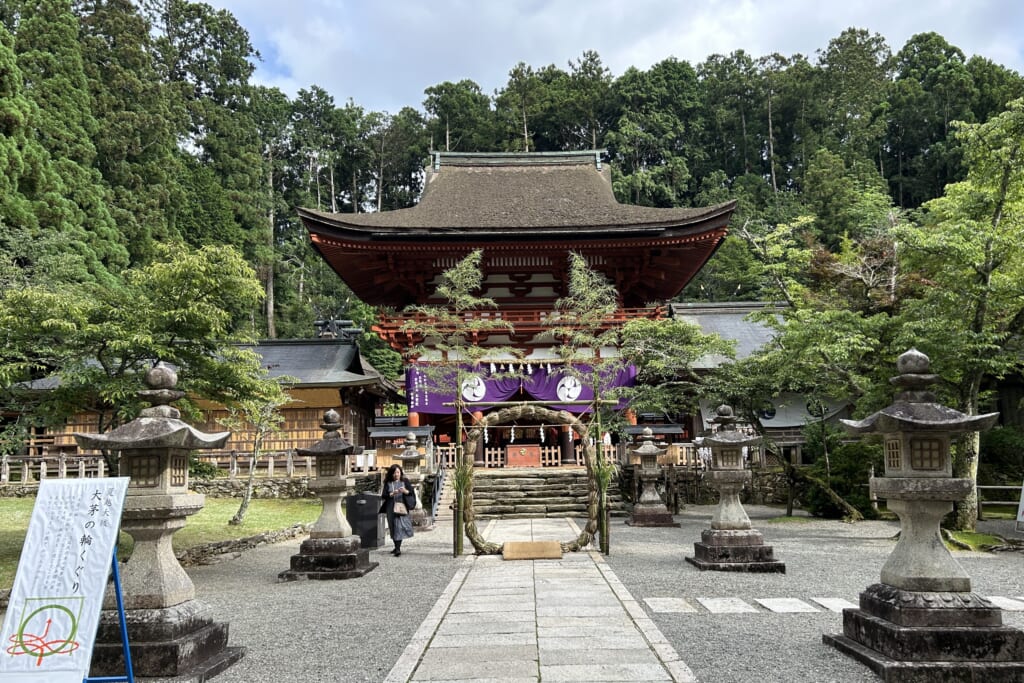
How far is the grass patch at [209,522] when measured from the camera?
9883 mm

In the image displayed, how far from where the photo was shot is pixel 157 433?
508 centimetres

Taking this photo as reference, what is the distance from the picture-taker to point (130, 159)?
3231 cm

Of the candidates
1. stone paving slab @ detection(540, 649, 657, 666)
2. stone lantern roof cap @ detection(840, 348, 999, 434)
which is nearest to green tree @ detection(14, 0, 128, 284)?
stone paving slab @ detection(540, 649, 657, 666)

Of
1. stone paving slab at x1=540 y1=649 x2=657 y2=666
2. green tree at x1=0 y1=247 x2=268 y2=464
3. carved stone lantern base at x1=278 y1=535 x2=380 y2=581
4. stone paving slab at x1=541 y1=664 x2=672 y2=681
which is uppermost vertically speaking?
green tree at x1=0 y1=247 x2=268 y2=464

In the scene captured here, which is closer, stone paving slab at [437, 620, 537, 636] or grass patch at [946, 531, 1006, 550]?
stone paving slab at [437, 620, 537, 636]

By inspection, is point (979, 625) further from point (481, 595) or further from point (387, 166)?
point (387, 166)

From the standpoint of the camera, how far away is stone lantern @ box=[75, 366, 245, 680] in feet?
15.1

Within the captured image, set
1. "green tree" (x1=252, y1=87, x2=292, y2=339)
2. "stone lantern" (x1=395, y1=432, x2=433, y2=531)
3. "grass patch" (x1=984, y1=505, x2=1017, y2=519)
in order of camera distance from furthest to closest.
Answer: "green tree" (x1=252, y1=87, x2=292, y2=339), "stone lantern" (x1=395, y1=432, x2=433, y2=531), "grass patch" (x1=984, y1=505, x2=1017, y2=519)

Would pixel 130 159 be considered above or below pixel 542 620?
above

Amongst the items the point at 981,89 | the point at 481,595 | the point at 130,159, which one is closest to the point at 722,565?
the point at 481,595

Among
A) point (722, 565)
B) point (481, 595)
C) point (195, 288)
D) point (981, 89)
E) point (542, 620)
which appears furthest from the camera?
point (981, 89)

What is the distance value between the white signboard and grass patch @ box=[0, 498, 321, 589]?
4792 mm

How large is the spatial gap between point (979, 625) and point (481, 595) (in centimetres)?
446

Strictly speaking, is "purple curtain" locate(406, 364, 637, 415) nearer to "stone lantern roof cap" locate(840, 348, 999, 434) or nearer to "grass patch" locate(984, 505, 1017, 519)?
"grass patch" locate(984, 505, 1017, 519)
